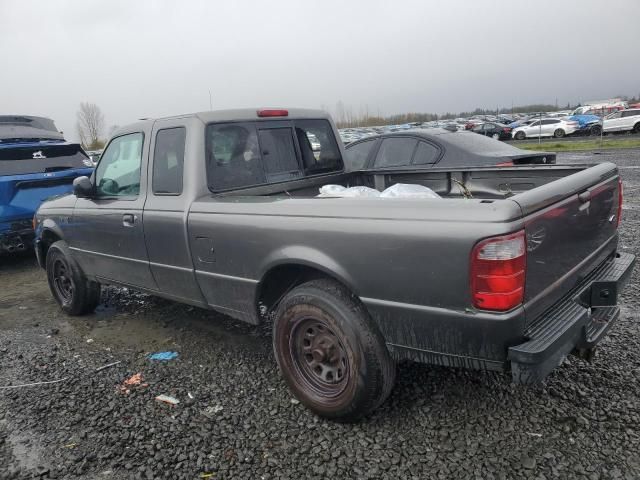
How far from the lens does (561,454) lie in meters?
2.55

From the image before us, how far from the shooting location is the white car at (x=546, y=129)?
31438mm

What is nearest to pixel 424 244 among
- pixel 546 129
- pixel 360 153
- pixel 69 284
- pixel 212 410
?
pixel 212 410

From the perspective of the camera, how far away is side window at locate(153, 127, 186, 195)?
3.70 m

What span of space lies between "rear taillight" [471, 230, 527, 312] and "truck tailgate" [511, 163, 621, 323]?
0.26 feet

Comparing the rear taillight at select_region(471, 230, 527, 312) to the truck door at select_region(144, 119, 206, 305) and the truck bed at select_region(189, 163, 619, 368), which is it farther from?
the truck door at select_region(144, 119, 206, 305)

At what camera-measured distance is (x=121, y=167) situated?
4.33 metres

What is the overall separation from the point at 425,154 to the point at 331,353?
4.89 m

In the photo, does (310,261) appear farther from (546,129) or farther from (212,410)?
(546,129)

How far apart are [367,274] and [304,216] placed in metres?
0.53

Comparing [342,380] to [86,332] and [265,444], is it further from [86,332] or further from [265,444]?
[86,332]

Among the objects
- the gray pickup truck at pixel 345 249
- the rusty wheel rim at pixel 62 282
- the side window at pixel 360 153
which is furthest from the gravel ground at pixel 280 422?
the side window at pixel 360 153

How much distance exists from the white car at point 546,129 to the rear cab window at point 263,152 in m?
30.7

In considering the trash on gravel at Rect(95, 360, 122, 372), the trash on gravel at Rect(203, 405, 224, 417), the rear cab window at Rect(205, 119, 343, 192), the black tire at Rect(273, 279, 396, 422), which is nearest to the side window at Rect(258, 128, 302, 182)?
the rear cab window at Rect(205, 119, 343, 192)

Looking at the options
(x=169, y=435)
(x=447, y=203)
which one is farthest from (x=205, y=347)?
(x=447, y=203)
